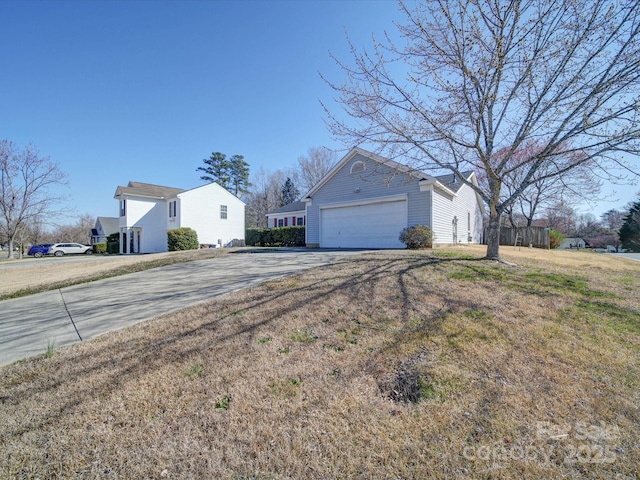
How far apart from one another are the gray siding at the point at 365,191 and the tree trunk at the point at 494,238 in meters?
4.10

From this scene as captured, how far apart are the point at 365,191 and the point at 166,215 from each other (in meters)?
19.6

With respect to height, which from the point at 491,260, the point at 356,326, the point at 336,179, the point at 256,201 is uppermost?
the point at 256,201

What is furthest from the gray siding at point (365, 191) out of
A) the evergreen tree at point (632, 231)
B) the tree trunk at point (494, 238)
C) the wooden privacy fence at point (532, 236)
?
the evergreen tree at point (632, 231)

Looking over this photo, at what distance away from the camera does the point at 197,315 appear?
448cm

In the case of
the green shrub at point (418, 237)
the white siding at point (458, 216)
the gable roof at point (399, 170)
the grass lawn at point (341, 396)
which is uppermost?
the gable roof at point (399, 170)

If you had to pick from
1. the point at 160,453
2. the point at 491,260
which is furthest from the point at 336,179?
the point at 160,453

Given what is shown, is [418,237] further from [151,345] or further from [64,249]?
[64,249]

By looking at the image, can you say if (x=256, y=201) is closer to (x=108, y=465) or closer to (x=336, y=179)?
(x=336, y=179)

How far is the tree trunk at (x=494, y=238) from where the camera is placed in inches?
334

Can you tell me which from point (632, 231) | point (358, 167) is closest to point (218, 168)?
point (358, 167)

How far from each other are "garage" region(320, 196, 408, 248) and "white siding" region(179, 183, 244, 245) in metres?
12.7

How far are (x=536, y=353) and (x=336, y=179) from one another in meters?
14.3

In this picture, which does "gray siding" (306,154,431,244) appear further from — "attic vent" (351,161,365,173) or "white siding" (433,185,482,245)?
"white siding" (433,185,482,245)

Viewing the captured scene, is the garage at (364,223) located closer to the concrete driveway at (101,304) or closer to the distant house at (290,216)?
the concrete driveway at (101,304)
